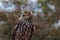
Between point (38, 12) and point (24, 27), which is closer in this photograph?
point (24, 27)

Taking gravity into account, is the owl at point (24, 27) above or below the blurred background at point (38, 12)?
above

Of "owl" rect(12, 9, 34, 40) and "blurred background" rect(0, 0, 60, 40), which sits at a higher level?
"owl" rect(12, 9, 34, 40)

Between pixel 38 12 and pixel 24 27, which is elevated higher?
pixel 24 27

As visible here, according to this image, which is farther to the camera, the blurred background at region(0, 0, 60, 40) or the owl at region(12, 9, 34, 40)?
the blurred background at region(0, 0, 60, 40)

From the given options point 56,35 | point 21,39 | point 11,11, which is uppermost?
point 21,39

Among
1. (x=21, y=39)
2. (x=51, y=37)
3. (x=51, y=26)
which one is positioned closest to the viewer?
(x=21, y=39)

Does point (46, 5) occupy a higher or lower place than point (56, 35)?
higher

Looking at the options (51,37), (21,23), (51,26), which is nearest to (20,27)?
(21,23)

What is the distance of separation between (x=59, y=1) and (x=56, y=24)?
2.86 ft

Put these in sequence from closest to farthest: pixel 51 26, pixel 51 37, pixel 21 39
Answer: pixel 21 39
pixel 51 37
pixel 51 26

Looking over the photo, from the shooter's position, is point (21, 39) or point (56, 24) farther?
point (56, 24)

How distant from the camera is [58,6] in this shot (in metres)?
9.76

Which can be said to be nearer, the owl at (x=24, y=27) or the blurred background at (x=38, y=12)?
the owl at (x=24, y=27)

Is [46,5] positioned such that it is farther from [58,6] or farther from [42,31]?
[42,31]
